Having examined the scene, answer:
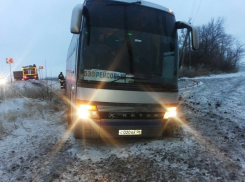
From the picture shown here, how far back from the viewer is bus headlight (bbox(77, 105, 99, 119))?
4156 mm

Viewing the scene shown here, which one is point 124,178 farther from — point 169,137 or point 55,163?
point 169,137

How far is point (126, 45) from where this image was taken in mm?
4391

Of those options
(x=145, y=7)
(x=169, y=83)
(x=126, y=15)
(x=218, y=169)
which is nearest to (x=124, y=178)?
(x=218, y=169)

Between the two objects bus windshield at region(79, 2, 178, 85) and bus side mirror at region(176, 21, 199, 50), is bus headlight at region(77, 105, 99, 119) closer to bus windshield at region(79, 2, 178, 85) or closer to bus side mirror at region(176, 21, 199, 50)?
bus windshield at region(79, 2, 178, 85)

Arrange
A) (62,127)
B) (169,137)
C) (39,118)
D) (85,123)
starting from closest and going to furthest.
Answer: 1. (85,123)
2. (169,137)
3. (62,127)
4. (39,118)

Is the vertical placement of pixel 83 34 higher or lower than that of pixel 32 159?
higher

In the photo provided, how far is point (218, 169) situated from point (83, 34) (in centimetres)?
370

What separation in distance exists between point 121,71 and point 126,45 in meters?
0.61

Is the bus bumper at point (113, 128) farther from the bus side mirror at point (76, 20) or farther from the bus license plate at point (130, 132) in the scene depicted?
the bus side mirror at point (76, 20)

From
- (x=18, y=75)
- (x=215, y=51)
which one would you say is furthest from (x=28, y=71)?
(x=215, y=51)

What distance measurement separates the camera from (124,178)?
331cm

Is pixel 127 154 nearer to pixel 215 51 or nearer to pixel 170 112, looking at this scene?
pixel 170 112

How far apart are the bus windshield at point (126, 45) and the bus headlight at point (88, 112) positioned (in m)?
0.61

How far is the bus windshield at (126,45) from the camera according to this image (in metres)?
4.24
